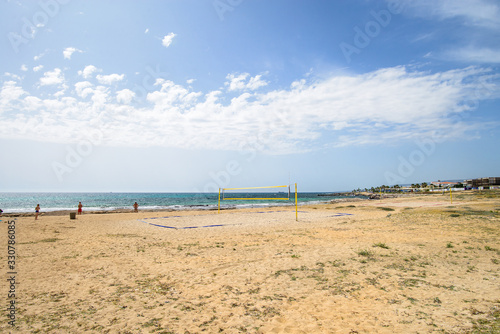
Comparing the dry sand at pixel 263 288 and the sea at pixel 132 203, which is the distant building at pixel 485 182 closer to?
the sea at pixel 132 203

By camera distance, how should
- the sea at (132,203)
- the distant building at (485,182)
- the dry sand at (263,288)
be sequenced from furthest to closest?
the distant building at (485,182), the sea at (132,203), the dry sand at (263,288)

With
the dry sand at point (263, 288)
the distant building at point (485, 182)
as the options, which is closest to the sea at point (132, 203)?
the dry sand at point (263, 288)

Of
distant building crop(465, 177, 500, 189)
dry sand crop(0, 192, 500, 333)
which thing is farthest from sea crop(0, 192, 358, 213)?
distant building crop(465, 177, 500, 189)

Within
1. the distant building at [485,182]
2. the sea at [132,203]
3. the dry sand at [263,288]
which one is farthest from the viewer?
the distant building at [485,182]

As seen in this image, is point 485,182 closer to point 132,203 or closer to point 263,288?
point 132,203

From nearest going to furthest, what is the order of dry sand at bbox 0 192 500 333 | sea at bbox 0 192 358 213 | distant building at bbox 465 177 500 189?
dry sand at bbox 0 192 500 333
sea at bbox 0 192 358 213
distant building at bbox 465 177 500 189

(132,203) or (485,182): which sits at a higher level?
(485,182)

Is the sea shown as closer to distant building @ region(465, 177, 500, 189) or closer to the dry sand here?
the dry sand

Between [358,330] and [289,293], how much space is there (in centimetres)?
144

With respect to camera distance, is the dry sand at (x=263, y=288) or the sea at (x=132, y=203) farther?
the sea at (x=132, y=203)

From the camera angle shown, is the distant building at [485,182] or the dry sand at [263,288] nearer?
the dry sand at [263,288]

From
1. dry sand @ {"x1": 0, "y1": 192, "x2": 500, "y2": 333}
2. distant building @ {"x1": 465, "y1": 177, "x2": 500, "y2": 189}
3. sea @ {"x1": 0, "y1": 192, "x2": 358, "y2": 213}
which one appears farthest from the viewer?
distant building @ {"x1": 465, "y1": 177, "x2": 500, "y2": 189}

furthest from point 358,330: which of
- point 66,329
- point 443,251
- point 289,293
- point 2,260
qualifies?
point 2,260

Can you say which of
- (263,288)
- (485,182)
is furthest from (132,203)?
(485,182)
